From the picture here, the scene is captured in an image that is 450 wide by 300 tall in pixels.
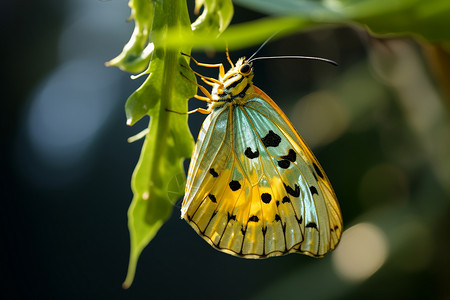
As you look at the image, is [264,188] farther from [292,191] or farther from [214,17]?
[214,17]

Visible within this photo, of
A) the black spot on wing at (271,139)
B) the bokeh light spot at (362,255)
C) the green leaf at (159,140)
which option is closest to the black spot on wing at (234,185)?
the black spot on wing at (271,139)

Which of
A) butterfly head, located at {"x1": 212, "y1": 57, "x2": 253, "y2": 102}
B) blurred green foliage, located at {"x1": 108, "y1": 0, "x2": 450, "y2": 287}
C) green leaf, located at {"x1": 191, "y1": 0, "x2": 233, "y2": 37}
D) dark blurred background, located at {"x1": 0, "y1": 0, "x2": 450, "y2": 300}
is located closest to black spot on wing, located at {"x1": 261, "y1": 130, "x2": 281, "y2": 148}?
butterfly head, located at {"x1": 212, "y1": 57, "x2": 253, "y2": 102}

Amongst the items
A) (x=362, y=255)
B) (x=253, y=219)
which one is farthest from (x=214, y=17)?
(x=362, y=255)

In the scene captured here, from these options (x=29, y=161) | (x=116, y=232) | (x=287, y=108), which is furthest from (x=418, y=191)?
(x=29, y=161)

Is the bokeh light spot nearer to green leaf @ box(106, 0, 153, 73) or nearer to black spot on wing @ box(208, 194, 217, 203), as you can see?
black spot on wing @ box(208, 194, 217, 203)

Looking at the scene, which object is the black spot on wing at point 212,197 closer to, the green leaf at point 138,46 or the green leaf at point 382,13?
the green leaf at point 138,46

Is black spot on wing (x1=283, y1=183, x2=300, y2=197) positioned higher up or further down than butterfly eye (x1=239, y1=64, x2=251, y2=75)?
further down
